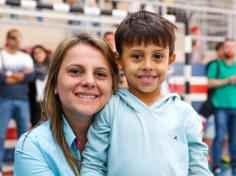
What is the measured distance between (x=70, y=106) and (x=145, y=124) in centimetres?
27

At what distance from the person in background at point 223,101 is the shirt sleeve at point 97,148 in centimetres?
404

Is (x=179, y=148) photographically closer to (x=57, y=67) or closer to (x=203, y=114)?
(x=57, y=67)

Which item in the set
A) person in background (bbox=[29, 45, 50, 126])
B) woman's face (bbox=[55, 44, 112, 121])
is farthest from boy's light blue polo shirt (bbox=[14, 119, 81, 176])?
person in background (bbox=[29, 45, 50, 126])

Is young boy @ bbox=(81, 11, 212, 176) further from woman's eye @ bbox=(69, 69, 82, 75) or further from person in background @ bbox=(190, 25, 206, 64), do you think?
person in background @ bbox=(190, 25, 206, 64)

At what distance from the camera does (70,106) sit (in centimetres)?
172

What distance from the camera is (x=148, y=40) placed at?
1664 mm

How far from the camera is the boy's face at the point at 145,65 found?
1.67 m

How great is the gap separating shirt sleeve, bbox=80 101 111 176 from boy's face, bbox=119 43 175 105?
152mm

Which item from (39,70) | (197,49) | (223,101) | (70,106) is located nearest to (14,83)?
(39,70)

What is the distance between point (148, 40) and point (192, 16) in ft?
19.1

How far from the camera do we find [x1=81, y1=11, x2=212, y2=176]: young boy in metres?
1.63

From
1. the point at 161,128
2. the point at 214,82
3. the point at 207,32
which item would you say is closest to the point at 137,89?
the point at 161,128

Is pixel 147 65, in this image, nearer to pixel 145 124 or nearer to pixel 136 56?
pixel 136 56

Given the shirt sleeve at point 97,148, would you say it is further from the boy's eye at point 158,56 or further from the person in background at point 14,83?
the person in background at point 14,83
